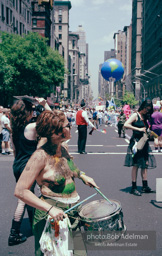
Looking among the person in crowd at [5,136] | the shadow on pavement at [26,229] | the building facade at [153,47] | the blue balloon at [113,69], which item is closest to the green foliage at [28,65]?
the blue balloon at [113,69]

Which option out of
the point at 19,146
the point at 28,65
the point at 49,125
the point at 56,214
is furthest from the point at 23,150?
the point at 28,65

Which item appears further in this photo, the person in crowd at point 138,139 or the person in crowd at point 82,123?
the person in crowd at point 82,123

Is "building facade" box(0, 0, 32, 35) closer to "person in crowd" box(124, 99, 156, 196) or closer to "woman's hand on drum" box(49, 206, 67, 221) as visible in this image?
"person in crowd" box(124, 99, 156, 196)

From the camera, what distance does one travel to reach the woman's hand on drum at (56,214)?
2596mm

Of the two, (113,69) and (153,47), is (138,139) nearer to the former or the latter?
(113,69)

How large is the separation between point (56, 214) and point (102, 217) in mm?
379

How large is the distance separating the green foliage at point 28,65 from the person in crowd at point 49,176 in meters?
34.4

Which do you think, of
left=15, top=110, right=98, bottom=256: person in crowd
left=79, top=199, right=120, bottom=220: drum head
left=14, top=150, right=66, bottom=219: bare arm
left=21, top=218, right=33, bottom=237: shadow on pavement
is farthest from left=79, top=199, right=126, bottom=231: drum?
left=21, top=218, right=33, bottom=237: shadow on pavement

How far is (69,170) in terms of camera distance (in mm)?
2906

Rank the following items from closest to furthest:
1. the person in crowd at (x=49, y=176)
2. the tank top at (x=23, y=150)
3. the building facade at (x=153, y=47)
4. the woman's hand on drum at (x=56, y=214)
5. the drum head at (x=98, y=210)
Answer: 1. the woman's hand on drum at (x=56, y=214)
2. the person in crowd at (x=49, y=176)
3. the drum head at (x=98, y=210)
4. the tank top at (x=23, y=150)
5. the building facade at (x=153, y=47)

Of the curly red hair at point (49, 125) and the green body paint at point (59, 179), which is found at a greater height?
the curly red hair at point (49, 125)

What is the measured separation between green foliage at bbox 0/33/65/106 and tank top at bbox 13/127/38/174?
Result: 32.7 meters

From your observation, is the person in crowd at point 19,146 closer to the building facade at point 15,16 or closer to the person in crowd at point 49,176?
the person in crowd at point 49,176

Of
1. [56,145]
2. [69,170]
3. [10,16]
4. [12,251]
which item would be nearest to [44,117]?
[56,145]
